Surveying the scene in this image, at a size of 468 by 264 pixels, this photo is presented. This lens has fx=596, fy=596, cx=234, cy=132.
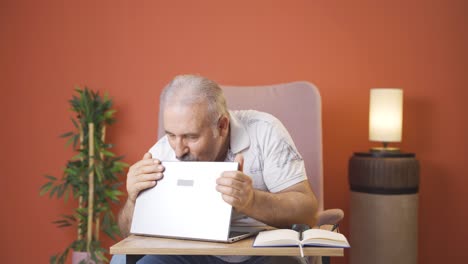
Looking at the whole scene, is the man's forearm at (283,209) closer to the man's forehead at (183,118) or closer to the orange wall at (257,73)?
A: the man's forehead at (183,118)

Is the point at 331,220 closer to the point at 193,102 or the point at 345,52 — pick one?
the point at 193,102

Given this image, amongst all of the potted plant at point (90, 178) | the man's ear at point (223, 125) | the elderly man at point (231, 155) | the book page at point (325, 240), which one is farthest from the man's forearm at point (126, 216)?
the potted plant at point (90, 178)

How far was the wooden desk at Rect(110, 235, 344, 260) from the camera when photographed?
1262 millimetres

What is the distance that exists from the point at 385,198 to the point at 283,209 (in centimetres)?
125

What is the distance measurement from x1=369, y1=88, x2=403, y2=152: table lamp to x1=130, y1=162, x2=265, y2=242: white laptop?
150 cm

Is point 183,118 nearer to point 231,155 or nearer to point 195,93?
point 195,93

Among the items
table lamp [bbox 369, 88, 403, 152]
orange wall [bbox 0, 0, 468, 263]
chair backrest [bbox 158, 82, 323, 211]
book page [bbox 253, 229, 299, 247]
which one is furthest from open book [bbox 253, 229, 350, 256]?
orange wall [bbox 0, 0, 468, 263]

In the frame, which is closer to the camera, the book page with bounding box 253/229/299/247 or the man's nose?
Answer: the book page with bounding box 253/229/299/247

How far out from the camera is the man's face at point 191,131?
5.46 ft

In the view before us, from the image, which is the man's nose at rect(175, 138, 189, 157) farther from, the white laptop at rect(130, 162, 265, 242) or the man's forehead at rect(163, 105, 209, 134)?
the white laptop at rect(130, 162, 265, 242)

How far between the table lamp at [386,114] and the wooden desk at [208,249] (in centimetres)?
162

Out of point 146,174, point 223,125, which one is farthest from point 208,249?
point 223,125

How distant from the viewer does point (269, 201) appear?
5.12 feet

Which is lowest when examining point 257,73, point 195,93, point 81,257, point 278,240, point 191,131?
point 81,257
